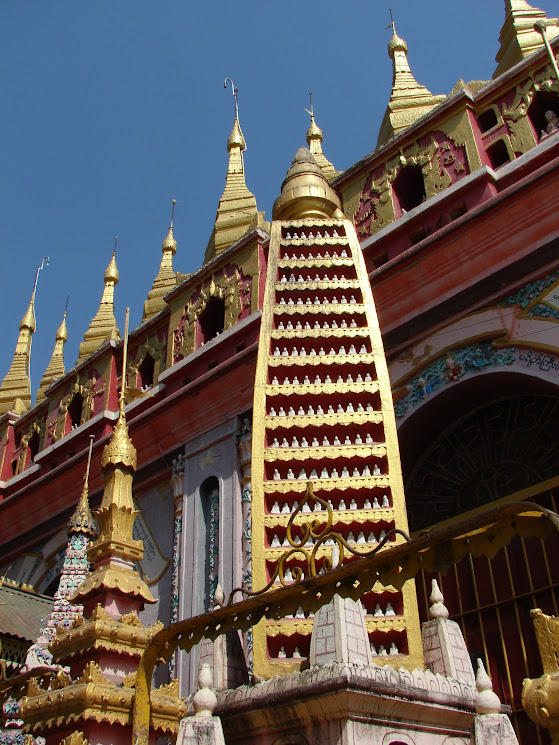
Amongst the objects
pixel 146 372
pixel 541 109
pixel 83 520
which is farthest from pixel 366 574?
pixel 146 372

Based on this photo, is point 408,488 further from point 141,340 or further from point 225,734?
point 141,340

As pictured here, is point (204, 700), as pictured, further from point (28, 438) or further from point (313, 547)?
point (28, 438)

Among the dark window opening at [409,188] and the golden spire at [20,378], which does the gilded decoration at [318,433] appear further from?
the golden spire at [20,378]

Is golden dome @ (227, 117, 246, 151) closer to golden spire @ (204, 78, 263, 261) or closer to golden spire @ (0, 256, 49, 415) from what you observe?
golden spire @ (204, 78, 263, 261)

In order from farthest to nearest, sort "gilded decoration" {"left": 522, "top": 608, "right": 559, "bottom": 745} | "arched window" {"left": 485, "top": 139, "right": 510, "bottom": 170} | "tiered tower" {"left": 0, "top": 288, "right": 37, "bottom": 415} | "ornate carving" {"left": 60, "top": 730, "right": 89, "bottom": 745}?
"tiered tower" {"left": 0, "top": 288, "right": 37, "bottom": 415} < "arched window" {"left": 485, "top": 139, "right": 510, "bottom": 170} < "ornate carving" {"left": 60, "top": 730, "right": 89, "bottom": 745} < "gilded decoration" {"left": 522, "top": 608, "right": 559, "bottom": 745}

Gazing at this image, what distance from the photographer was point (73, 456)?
1298cm

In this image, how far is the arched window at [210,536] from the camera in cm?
940

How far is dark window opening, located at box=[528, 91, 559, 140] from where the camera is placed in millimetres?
8891

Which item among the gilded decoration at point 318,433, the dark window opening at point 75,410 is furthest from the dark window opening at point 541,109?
the dark window opening at point 75,410

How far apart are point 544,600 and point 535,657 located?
20.2 inches

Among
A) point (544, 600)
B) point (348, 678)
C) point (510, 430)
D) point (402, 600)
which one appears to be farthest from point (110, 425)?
point (348, 678)

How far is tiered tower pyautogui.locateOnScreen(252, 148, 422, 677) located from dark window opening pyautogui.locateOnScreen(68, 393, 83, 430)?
7.64m

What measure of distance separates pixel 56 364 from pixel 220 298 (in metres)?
8.74

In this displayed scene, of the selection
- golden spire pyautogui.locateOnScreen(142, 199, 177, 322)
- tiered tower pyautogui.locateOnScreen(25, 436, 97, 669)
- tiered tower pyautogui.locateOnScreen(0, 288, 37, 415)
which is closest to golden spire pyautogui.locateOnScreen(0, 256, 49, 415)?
tiered tower pyautogui.locateOnScreen(0, 288, 37, 415)
